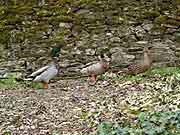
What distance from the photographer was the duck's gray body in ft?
30.0

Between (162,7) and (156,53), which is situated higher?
(162,7)

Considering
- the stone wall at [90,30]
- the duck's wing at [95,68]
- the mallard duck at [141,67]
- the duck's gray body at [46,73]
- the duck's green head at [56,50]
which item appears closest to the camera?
the duck's gray body at [46,73]

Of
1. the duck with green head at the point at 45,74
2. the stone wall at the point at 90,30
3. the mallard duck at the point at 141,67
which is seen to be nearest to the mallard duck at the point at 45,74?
the duck with green head at the point at 45,74

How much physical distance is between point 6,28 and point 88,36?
1.54 m

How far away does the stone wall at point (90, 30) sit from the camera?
10.1m

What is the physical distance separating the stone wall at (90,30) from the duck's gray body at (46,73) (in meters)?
0.78

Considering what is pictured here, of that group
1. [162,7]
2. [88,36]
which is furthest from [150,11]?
[88,36]

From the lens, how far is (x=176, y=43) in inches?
398

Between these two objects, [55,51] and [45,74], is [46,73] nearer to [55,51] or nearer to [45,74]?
[45,74]

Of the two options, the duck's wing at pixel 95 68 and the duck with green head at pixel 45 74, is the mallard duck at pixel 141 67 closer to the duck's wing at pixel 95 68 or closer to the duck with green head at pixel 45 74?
the duck's wing at pixel 95 68

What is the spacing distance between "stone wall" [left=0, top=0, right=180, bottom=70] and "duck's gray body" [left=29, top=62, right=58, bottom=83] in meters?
0.78

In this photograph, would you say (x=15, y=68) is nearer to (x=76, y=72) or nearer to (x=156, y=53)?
(x=76, y=72)

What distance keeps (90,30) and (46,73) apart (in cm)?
150

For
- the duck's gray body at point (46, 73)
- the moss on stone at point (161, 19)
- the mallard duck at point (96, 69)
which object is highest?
the moss on stone at point (161, 19)
